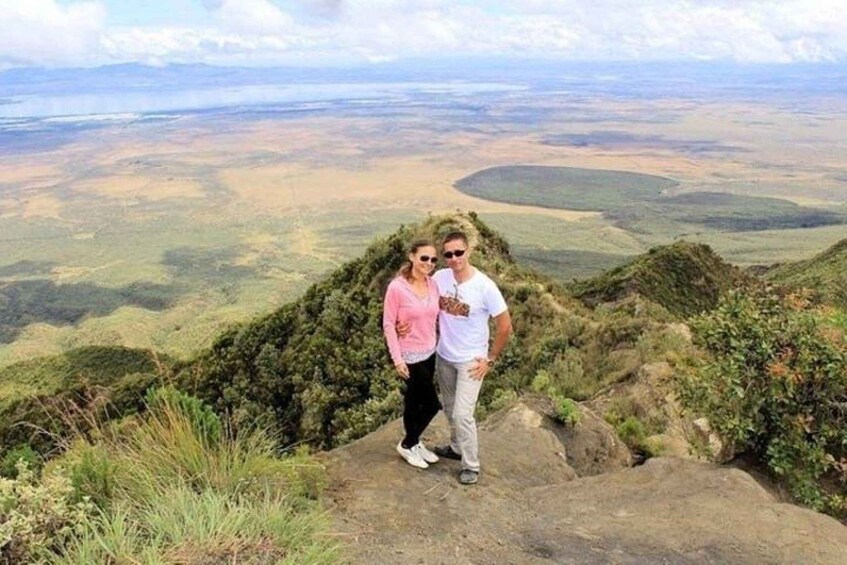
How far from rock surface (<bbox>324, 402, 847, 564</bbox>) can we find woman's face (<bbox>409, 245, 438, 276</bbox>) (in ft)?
5.63

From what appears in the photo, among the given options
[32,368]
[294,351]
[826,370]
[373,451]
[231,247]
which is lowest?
[231,247]

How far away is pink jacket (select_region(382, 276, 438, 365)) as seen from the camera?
5.75 m

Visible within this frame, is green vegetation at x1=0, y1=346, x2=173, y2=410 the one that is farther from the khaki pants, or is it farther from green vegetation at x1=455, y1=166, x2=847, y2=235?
green vegetation at x1=455, y1=166, x2=847, y2=235

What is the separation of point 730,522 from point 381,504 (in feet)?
8.21

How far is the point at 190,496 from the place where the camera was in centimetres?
414

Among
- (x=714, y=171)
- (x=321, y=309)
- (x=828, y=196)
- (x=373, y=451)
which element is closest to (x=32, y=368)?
(x=321, y=309)

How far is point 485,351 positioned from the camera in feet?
19.4

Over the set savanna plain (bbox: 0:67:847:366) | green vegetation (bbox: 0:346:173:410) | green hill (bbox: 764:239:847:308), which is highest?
green hill (bbox: 764:239:847:308)

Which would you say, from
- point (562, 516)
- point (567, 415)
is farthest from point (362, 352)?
point (562, 516)

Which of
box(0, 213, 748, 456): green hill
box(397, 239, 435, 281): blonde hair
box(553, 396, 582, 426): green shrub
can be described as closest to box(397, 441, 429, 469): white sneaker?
box(397, 239, 435, 281): blonde hair

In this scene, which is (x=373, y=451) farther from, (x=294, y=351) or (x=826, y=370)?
(x=294, y=351)

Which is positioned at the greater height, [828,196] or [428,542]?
[428,542]

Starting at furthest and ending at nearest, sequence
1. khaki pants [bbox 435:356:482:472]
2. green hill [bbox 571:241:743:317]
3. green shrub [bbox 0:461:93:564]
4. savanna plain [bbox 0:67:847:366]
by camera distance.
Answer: savanna plain [bbox 0:67:847:366] < green hill [bbox 571:241:743:317] < khaki pants [bbox 435:356:482:472] < green shrub [bbox 0:461:93:564]

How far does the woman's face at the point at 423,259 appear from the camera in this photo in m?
5.66
